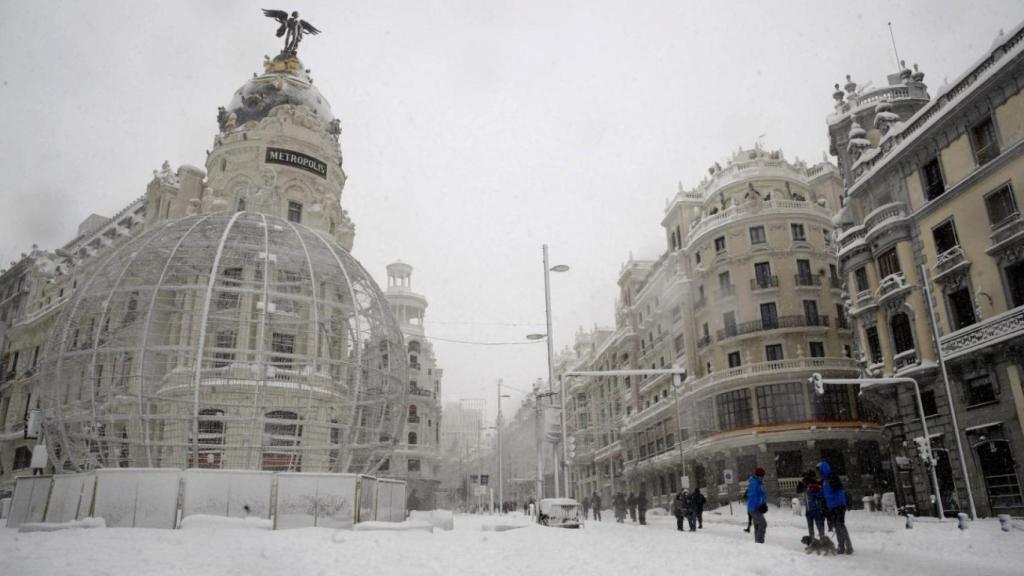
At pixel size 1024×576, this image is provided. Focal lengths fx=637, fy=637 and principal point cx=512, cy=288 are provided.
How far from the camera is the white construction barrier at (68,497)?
50.7 ft

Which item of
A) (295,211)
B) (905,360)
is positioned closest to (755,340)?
(905,360)

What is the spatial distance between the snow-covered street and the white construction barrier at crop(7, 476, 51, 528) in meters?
3.22

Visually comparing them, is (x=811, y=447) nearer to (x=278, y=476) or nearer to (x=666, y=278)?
(x=666, y=278)

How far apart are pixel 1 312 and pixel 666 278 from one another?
192ft

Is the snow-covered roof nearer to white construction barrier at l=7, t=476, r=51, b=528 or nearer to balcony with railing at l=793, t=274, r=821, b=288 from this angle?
balcony with railing at l=793, t=274, r=821, b=288

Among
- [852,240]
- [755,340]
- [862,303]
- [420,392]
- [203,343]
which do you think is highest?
[852,240]

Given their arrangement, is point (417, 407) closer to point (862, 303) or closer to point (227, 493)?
point (862, 303)

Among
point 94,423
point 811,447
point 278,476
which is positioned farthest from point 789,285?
point 94,423

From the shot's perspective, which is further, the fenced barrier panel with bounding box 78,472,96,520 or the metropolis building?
the metropolis building

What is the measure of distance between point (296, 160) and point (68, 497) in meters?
24.3

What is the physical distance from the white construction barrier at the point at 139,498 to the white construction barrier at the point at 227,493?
0.32m

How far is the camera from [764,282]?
42375mm

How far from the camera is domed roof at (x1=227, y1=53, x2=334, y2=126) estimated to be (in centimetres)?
3759

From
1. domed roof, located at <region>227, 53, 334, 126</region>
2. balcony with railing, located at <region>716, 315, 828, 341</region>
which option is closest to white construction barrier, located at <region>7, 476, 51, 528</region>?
domed roof, located at <region>227, 53, 334, 126</region>
